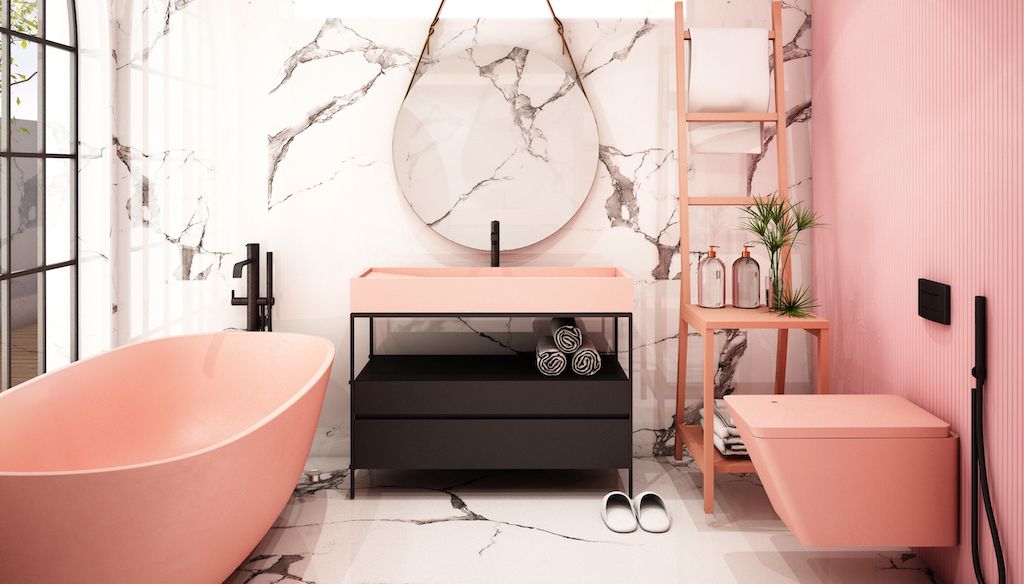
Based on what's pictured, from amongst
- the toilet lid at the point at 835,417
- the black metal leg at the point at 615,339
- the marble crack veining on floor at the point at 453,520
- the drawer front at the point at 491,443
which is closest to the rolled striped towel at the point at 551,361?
the drawer front at the point at 491,443

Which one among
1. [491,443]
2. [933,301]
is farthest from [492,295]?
[933,301]

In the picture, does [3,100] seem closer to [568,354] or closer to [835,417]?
[568,354]

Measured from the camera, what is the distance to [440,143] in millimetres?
2953

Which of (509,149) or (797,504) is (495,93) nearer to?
(509,149)

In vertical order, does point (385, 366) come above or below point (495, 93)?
below

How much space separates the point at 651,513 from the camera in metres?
2.44

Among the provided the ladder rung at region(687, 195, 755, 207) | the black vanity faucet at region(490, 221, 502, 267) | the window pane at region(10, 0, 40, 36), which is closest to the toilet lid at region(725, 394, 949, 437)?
the ladder rung at region(687, 195, 755, 207)

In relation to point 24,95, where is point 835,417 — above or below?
below

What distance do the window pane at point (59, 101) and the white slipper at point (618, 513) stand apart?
7.92 ft

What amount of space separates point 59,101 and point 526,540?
2.37 metres

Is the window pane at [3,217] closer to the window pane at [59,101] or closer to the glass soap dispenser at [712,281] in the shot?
the window pane at [59,101]

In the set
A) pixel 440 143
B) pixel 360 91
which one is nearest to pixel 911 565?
pixel 440 143

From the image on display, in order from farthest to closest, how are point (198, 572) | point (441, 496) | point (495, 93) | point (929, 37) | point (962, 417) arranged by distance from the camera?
point (495, 93) → point (441, 496) → point (929, 37) → point (962, 417) → point (198, 572)

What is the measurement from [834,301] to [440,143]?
1682 mm
